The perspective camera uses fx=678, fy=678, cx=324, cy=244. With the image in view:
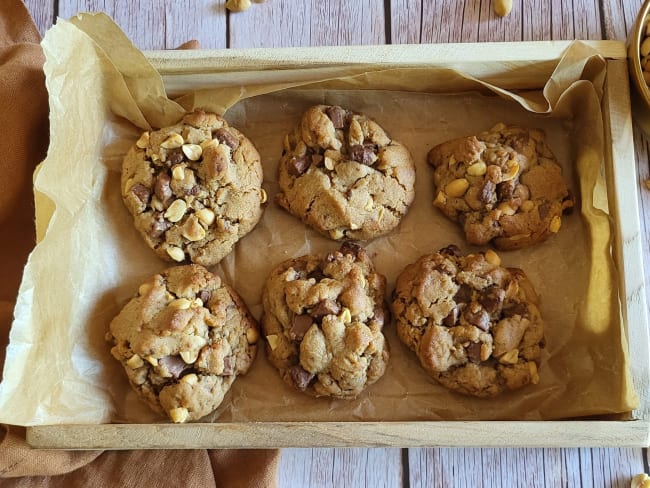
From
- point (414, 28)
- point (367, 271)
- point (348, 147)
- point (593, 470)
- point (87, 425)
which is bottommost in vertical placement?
point (593, 470)

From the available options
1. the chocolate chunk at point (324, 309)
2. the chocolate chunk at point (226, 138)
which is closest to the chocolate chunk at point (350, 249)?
the chocolate chunk at point (324, 309)

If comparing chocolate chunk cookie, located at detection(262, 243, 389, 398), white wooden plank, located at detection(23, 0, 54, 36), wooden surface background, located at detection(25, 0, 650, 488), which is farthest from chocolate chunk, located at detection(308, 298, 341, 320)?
white wooden plank, located at detection(23, 0, 54, 36)

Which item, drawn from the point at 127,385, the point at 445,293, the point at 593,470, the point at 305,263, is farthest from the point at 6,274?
the point at 593,470

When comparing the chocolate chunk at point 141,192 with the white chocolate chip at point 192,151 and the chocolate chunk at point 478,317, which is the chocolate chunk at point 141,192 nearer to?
the white chocolate chip at point 192,151

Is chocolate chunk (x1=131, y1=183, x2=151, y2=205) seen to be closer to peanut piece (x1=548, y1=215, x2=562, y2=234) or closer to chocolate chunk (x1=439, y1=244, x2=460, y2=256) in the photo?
chocolate chunk (x1=439, y1=244, x2=460, y2=256)

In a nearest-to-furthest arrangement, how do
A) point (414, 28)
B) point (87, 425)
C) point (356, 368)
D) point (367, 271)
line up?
point (87, 425)
point (356, 368)
point (367, 271)
point (414, 28)

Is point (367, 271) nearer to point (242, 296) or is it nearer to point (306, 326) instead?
point (306, 326)
